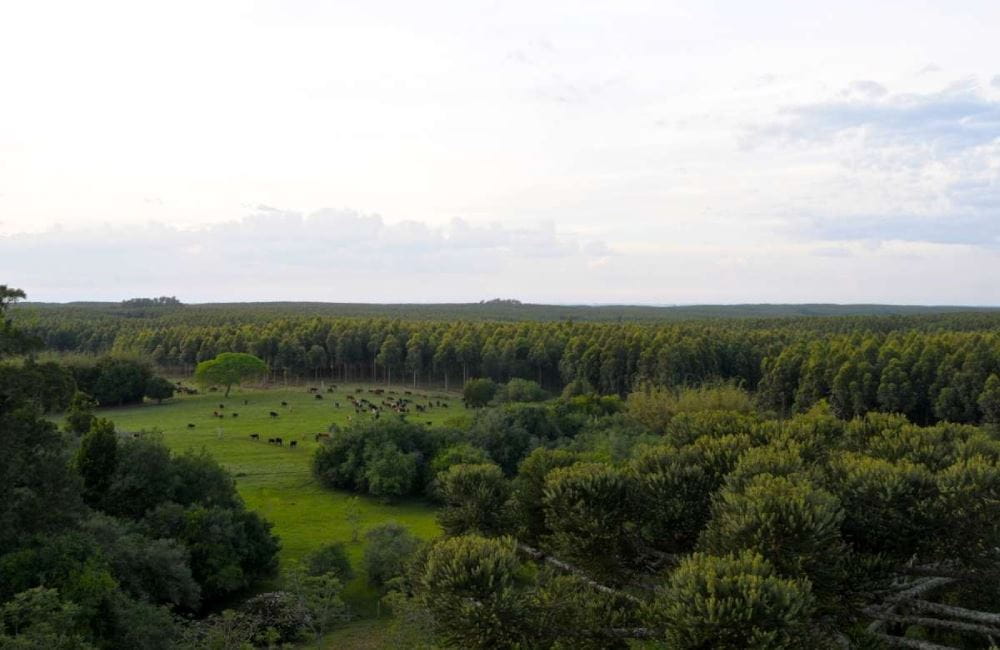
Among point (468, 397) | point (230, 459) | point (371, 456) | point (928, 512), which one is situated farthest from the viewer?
point (468, 397)

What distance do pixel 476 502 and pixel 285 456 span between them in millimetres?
39465

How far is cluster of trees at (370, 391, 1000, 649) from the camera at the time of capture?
11.5 metres

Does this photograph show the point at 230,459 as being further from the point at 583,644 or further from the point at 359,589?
the point at 583,644

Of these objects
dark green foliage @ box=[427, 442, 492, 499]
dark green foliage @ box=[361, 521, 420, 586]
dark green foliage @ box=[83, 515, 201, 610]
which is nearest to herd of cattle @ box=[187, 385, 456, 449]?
dark green foliage @ box=[427, 442, 492, 499]

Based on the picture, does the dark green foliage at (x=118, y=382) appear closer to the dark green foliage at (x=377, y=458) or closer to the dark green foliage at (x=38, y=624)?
the dark green foliage at (x=377, y=458)

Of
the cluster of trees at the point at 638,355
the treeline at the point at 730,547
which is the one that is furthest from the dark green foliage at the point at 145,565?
the cluster of trees at the point at 638,355

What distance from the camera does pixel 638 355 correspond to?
86.0 metres

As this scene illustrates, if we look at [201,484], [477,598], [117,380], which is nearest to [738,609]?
[477,598]

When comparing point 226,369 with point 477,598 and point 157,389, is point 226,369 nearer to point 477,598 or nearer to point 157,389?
point 157,389

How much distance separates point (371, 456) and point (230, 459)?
468 inches

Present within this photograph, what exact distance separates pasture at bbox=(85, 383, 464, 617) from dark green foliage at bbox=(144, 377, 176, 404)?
103 cm

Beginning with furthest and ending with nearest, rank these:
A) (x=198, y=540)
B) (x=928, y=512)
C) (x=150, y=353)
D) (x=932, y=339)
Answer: (x=150, y=353) → (x=932, y=339) → (x=198, y=540) → (x=928, y=512)

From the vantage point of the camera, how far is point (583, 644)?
46.5 feet

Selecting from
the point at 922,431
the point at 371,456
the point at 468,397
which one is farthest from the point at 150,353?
the point at 922,431
